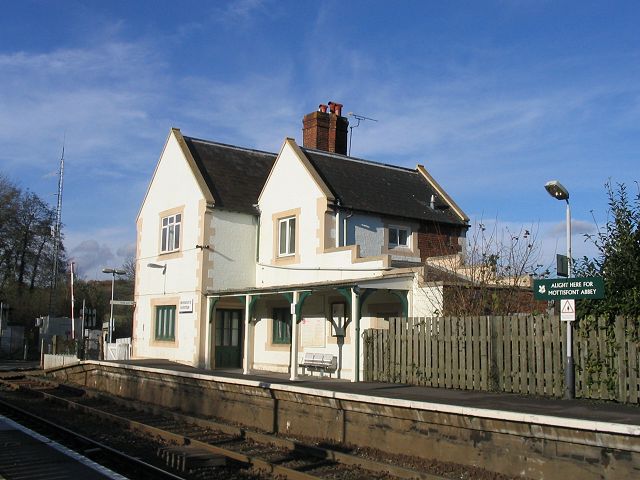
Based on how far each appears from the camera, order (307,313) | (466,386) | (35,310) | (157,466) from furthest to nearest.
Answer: (35,310) → (307,313) → (466,386) → (157,466)

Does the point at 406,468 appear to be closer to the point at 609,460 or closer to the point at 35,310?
the point at 609,460

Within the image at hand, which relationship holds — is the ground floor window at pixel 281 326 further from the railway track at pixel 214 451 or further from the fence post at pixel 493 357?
the fence post at pixel 493 357

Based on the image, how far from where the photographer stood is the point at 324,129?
2708 centimetres

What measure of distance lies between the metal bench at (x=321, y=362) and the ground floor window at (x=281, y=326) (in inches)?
106

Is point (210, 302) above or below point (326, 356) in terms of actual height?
above

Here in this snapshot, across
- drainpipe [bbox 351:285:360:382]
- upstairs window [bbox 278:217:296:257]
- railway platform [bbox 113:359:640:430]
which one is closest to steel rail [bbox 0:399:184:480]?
railway platform [bbox 113:359:640:430]

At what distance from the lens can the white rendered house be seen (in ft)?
68.1

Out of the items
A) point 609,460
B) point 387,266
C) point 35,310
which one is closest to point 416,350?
point 387,266


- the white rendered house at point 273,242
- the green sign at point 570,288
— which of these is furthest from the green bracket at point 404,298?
the green sign at point 570,288

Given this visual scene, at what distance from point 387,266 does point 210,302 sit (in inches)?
302

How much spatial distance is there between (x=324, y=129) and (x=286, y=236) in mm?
5858

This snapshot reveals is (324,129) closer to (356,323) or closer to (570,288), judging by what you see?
(356,323)

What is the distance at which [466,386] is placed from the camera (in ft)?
46.1

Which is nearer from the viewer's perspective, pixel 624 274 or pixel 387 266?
pixel 624 274
